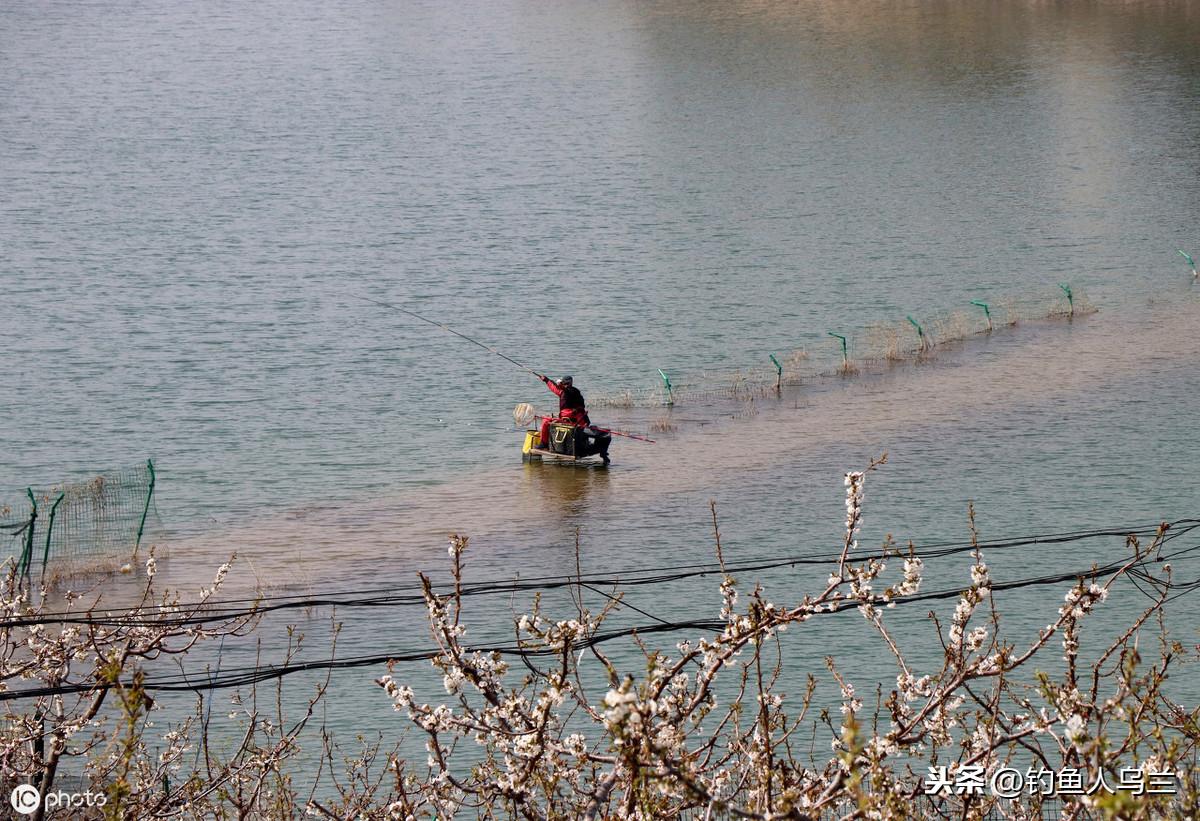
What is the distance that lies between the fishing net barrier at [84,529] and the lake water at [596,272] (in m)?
1.19

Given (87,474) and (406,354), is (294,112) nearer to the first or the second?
(406,354)

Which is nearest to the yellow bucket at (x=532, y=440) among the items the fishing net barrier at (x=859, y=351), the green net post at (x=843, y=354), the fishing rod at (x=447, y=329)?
the fishing net barrier at (x=859, y=351)

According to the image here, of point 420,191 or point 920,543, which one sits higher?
point 420,191

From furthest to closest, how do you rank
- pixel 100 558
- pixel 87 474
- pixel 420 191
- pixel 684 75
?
pixel 684 75 < pixel 420 191 < pixel 87 474 < pixel 100 558

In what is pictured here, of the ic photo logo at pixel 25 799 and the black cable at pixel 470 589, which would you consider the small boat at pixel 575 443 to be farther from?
the ic photo logo at pixel 25 799

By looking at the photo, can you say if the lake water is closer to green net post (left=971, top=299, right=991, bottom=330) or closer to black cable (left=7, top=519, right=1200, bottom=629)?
black cable (left=7, top=519, right=1200, bottom=629)

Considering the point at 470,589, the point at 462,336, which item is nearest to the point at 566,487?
the point at 462,336

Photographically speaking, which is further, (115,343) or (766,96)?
(766,96)

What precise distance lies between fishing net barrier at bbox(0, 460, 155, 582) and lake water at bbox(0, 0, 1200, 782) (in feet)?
3.90

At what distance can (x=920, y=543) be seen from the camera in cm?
2516

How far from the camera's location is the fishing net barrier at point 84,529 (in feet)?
75.9

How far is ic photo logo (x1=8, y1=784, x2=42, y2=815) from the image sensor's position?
882 centimetres

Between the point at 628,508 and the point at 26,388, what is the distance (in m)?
19.2

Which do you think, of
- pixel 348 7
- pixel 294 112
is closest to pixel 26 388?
pixel 294 112
